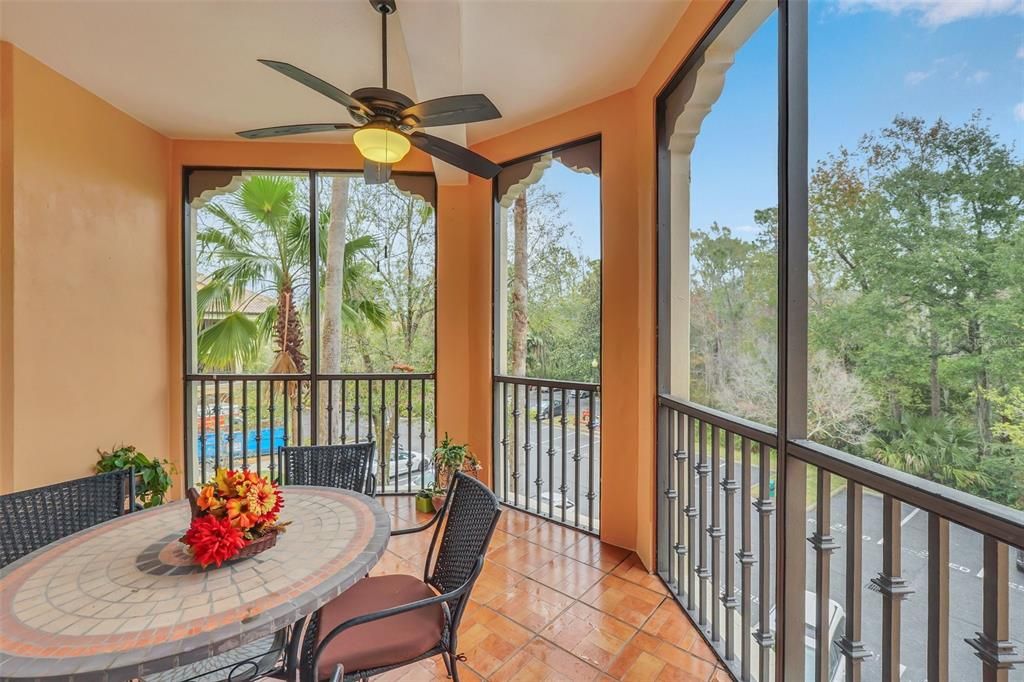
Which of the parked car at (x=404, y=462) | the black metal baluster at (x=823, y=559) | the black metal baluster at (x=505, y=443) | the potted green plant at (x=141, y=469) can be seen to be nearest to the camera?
the black metal baluster at (x=823, y=559)

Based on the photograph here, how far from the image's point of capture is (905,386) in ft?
3.48

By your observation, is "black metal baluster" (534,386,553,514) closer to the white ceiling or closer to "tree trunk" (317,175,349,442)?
"tree trunk" (317,175,349,442)

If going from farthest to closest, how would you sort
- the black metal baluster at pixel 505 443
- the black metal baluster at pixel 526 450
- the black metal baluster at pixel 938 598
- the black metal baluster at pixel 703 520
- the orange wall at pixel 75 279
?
1. the black metal baluster at pixel 505 443
2. the black metal baluster at pixel 526 450
3. the orange wall at pixel 75 279
4. the black metal baluster at pixel 703 520
5. the black metal baluster at pixel 938 598

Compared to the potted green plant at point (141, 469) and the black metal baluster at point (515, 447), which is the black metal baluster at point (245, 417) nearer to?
the potted green plant at point (141, 469)

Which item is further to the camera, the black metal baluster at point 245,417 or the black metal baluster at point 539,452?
the black metal baluster at point 245,417

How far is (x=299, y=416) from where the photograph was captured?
356 cm

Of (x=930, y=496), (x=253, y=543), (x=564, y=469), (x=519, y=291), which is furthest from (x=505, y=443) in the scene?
(x=930, y=496)

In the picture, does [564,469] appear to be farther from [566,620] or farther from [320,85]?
[320,85]

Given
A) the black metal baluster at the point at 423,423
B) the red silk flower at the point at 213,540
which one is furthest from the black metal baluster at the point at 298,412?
the red silk flower at the point at 213,540

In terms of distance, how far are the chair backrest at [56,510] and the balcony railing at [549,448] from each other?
221 centimetres

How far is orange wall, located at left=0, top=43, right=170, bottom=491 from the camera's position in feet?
7.67

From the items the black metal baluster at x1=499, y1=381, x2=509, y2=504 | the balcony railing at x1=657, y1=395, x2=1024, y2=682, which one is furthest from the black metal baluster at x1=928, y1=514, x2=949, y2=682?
the black metal baluster at x1=499, y1=381, x2=509, y2=504

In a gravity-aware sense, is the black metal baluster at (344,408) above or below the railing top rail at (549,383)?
below

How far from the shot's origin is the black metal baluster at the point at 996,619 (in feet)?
2.63
